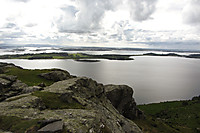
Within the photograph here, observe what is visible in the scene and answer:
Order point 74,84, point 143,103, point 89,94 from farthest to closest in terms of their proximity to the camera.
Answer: point 143,103
point 89,94
point 74,84

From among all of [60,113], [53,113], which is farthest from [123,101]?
[53,113]

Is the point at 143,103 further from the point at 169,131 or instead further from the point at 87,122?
the point at 87,122

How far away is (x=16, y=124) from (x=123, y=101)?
36384 mm

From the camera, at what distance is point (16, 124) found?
10203mm

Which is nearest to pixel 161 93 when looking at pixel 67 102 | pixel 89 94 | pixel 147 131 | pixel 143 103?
pixel 143 103

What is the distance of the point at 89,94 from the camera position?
1000 inches

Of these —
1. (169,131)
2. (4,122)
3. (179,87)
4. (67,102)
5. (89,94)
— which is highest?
(4,122)

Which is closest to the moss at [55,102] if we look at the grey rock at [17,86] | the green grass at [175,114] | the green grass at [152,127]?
the grey rock at [17,86]

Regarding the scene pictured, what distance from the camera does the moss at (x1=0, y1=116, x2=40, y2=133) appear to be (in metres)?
9.62

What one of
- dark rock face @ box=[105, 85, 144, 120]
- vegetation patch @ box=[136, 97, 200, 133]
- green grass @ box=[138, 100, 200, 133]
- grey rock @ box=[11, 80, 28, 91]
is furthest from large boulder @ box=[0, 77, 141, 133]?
green grass @ box=[138, 100, 200, 133]

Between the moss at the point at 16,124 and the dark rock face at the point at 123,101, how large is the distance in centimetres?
3171

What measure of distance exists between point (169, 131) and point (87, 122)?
124 ft

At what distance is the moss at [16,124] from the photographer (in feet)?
31.6

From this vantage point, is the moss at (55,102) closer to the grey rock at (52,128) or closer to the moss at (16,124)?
the moss at (16,124)
